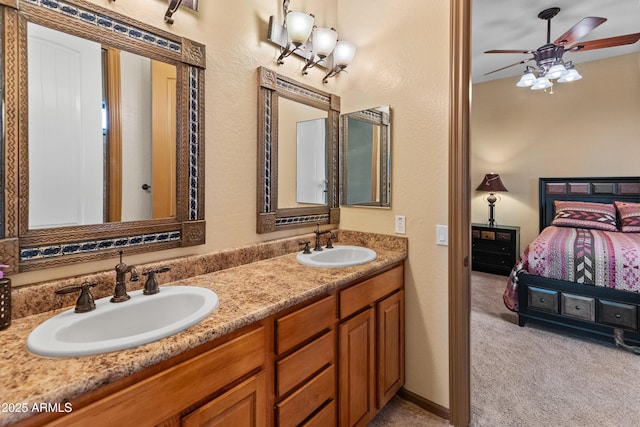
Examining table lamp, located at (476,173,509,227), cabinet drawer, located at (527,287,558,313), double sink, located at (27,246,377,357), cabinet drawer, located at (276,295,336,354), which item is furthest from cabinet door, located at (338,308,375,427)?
table lamp, located at (476,173,509,227)

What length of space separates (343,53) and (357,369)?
1.91 meters

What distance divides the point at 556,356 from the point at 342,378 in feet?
6.74

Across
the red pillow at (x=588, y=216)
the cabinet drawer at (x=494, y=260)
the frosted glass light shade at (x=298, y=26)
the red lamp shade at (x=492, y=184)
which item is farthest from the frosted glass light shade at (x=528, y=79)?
the frosted glass light shade at (x=298, y=26)

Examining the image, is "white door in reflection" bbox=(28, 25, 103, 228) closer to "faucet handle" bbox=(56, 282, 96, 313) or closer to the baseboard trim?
"faucet handle" bbox=(56, 282, 96, 313)

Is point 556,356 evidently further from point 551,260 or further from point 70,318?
point 70,318

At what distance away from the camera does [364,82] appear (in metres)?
2.10

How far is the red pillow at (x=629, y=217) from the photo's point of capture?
3402mm

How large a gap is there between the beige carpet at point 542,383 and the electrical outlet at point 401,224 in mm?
1061

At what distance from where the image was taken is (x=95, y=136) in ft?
3.85

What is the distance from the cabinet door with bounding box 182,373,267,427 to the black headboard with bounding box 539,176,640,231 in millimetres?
4818

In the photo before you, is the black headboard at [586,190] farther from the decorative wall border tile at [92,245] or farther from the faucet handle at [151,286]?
the faucet handle at [151,286]

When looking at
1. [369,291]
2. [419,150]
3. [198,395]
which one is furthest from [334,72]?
[198,395]

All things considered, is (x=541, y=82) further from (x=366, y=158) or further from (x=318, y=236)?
(x=318, y=236)

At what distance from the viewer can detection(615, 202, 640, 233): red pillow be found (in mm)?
3402
